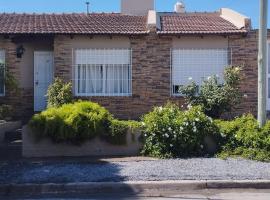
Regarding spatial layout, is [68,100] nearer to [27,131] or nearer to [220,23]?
[27,131]

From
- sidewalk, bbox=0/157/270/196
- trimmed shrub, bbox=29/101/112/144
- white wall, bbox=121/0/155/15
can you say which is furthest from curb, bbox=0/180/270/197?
white wall, bbox=121/0/155/15

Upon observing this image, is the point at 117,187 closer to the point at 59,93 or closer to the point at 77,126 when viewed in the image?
the point at 77,126

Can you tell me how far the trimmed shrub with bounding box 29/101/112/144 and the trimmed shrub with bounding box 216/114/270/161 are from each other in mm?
2830

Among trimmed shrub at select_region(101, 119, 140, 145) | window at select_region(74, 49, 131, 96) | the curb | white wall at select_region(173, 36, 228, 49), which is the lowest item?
the curb

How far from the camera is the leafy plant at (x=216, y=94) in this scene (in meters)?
15.4

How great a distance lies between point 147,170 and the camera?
10.9 meters

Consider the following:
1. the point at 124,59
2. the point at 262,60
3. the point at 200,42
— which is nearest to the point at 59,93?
the point at 124,59

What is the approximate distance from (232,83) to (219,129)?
3.31 metres

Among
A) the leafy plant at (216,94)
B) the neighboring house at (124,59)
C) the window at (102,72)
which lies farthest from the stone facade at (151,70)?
the leafy plant at (216,94)

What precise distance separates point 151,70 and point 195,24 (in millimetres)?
2476

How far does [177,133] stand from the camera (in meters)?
12.5

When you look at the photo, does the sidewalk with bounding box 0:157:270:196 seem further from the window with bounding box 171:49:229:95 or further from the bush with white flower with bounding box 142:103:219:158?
the window with bounding box 171:49:229:95

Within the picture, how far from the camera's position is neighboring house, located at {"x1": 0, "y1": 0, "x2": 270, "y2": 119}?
Result: 58.9ft

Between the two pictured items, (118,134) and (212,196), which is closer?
(212,196)
